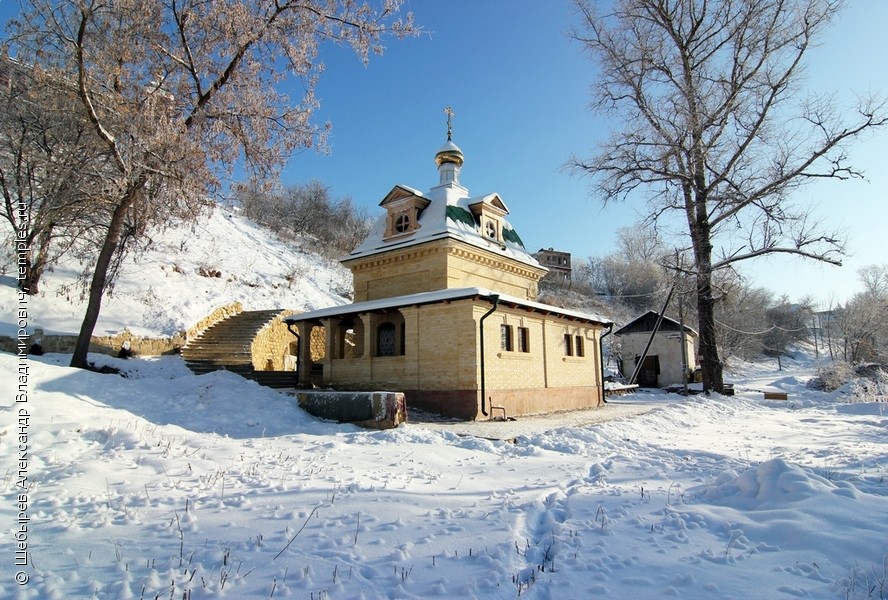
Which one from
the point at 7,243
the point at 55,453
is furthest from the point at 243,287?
the point at 55,453

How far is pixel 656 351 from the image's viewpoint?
107 feet

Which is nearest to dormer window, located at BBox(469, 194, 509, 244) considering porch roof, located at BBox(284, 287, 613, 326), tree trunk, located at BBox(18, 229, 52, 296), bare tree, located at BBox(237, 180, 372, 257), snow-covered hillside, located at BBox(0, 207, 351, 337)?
porch roof, located at BBox(284, 287, 613, 326)

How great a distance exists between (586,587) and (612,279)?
76.4 metres

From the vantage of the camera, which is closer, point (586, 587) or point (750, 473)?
point (586, 587)

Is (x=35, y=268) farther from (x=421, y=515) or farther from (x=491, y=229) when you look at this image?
(x=421, y=515)

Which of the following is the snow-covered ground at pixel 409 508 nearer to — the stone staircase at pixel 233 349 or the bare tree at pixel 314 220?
the stone staircase at pixel 233 349

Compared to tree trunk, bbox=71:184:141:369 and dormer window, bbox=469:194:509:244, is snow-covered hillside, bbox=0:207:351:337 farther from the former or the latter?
dormer window, bbox=469:194:509:244

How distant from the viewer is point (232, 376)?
1428 cm

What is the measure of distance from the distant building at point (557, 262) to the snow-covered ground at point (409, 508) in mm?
61438

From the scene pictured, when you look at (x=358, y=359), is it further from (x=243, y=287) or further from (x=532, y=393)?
(x=243, y=287)

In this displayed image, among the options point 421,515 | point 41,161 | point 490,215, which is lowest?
point 421,515

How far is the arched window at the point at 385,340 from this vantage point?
16.6m

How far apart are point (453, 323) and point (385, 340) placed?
3372mm

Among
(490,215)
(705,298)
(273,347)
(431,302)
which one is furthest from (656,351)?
(273,347)
